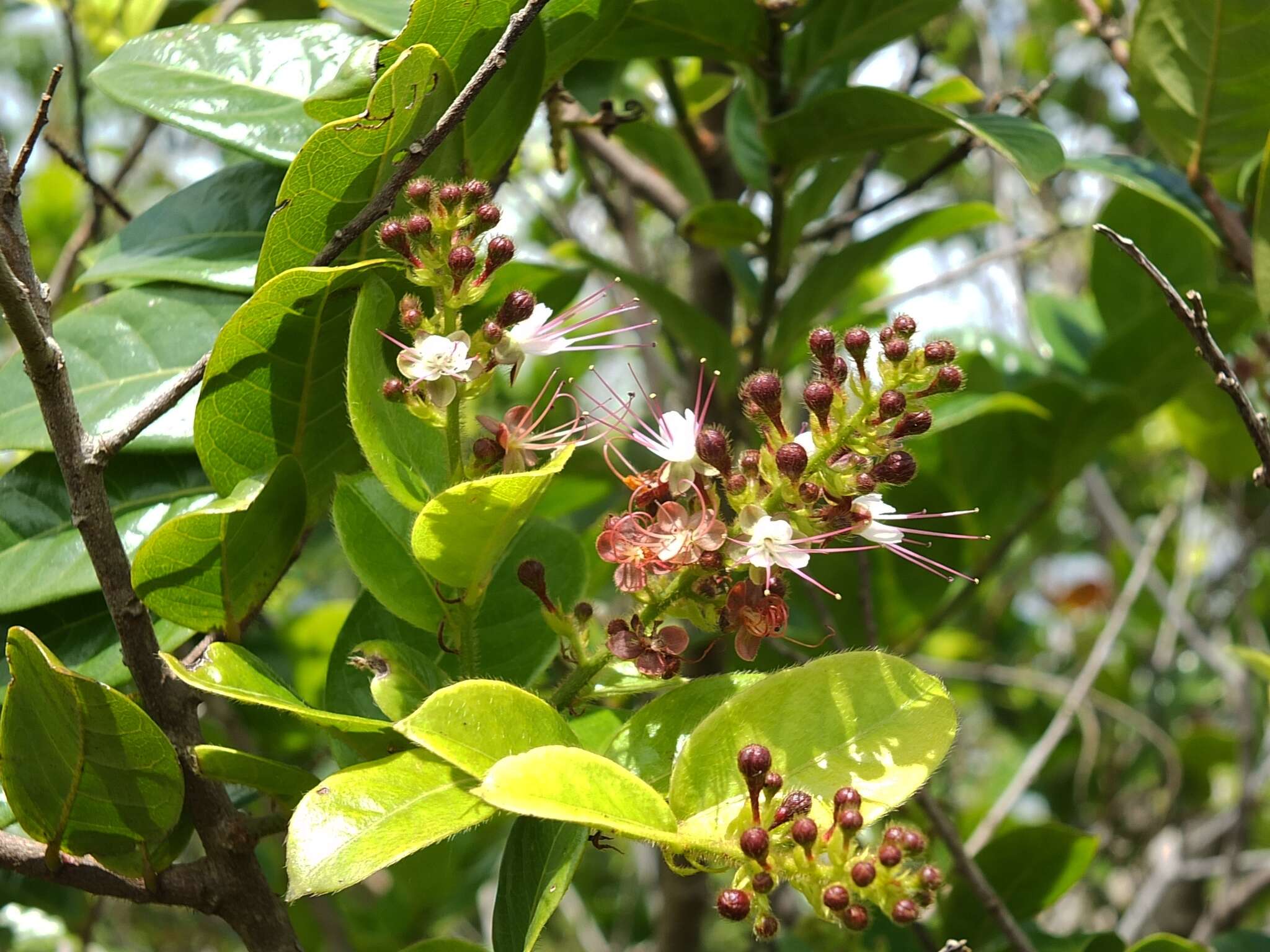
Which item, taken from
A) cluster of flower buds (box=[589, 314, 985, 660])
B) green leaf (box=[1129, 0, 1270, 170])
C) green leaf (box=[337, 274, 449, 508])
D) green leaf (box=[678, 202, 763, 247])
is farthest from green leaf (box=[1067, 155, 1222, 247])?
green leaf (box=[337, 274, 449, 508])

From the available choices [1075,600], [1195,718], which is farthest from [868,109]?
[1075,600]

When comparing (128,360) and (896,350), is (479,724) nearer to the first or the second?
(896,350)

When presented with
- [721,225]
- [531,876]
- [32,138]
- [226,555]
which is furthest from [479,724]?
[721,225]

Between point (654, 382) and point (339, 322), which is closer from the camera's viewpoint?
point (339, 322)

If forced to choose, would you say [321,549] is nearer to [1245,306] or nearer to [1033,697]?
[1033,697]

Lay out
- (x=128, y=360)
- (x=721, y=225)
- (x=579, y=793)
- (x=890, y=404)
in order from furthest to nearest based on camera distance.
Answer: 1. (x=721, y=225)
2. (x=128, y=360)
3. (x=890, y=404)
4. (x=579, y=793)

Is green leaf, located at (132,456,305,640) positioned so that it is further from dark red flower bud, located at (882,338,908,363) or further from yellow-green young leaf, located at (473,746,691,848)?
dark red flower bud, located at (882,338,908,363)

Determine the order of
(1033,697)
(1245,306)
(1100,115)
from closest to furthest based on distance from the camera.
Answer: (1245,306)
(1033,697)
(1100,115)
